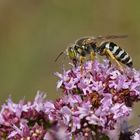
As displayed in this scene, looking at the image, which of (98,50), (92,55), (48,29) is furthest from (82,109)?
(48,29)

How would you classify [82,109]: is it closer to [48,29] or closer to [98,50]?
[98,50]

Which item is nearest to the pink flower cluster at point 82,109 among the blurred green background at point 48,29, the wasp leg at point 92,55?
the wasp leg at point 92,55

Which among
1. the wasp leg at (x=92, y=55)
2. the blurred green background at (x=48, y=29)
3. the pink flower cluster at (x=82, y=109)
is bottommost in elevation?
the pink flower cluster at (x=82, y=109)

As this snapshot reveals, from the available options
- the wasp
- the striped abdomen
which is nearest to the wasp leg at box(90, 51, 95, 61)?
the wasp

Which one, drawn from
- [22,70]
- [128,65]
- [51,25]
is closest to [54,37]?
[51,25]

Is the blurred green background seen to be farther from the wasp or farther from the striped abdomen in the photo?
the striped abdomen

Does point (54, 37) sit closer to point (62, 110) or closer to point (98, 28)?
point (98, 28)

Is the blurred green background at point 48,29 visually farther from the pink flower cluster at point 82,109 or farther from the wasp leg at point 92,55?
the pink flower cluster at point 82,109
